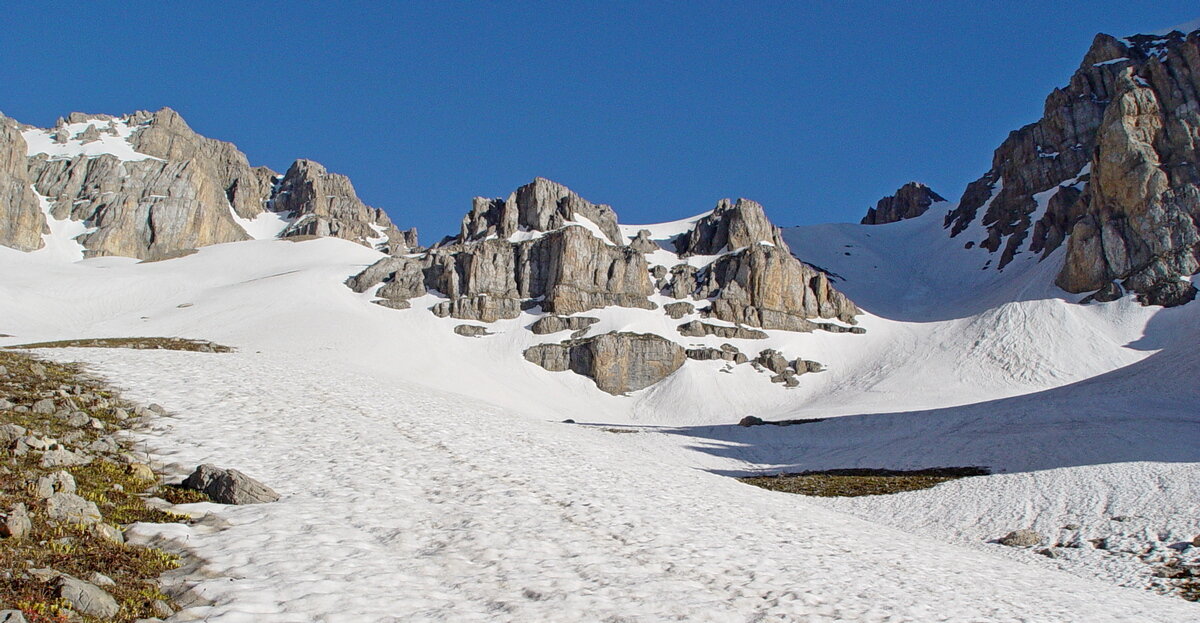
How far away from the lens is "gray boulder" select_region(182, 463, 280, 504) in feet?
36.1

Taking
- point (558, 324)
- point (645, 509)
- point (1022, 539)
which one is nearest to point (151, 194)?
point (558, 324)

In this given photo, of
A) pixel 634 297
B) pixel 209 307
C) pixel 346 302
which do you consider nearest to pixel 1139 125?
pixel 634 297

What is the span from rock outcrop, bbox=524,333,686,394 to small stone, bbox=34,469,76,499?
78459mm

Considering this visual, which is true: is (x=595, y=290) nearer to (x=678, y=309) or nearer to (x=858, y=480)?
(x=678, y=309)

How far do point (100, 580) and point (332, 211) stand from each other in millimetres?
197125

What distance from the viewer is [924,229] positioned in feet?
630

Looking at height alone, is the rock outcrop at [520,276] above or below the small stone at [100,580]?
above

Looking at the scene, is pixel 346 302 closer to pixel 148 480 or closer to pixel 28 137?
pixel 148 480

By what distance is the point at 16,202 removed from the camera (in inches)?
4899

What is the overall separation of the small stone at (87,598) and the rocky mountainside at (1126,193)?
129096mm

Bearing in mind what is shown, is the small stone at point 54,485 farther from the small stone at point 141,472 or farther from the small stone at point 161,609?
the small stone at point 161,609

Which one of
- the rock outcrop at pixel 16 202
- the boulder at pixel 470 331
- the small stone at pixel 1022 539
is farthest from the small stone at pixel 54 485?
the rock outcrop at pixel 16 202

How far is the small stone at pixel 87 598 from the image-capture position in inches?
251

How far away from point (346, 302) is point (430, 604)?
312 ft
